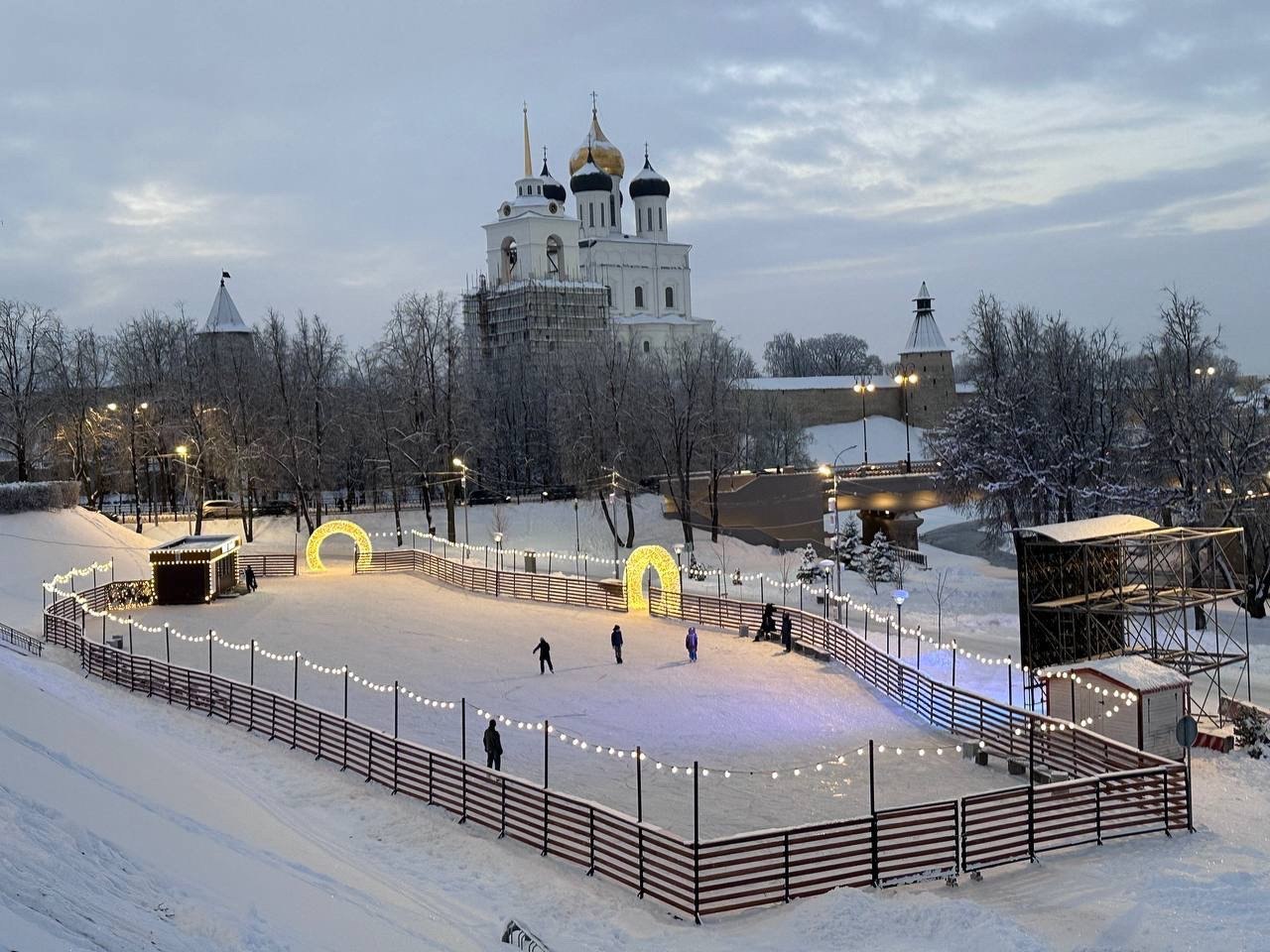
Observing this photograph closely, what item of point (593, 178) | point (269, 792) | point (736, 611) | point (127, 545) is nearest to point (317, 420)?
point (127, 545)

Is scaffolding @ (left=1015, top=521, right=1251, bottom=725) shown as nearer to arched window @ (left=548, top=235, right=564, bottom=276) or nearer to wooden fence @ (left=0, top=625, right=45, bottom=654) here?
wooden fence @ (left=0, top=625, right=45, bottom=654)

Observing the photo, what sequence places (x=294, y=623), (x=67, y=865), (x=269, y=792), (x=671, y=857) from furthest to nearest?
(x=294, y=623) < (x=269, y=792) < (x=671, y=857) < (x=67, y=865)

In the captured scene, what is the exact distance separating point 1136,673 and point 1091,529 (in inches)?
243

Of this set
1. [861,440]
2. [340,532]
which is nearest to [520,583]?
[340,532]

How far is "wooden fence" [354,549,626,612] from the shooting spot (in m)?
37.3

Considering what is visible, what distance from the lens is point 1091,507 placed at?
41.9m

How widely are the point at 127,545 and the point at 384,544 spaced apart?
10986mm

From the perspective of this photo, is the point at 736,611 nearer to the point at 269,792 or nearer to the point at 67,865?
the point at 269,792

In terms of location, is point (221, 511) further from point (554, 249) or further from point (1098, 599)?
point (554, 249)

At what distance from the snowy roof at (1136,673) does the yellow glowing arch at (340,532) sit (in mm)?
28016

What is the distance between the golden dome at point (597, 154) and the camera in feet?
349

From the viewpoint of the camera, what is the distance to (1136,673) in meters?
20.9

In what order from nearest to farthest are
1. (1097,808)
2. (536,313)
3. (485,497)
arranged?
1. (1097,808)
2. (485,497)
3. (536,313)

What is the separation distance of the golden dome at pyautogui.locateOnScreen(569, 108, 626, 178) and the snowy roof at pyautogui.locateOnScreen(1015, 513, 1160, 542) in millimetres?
85310
